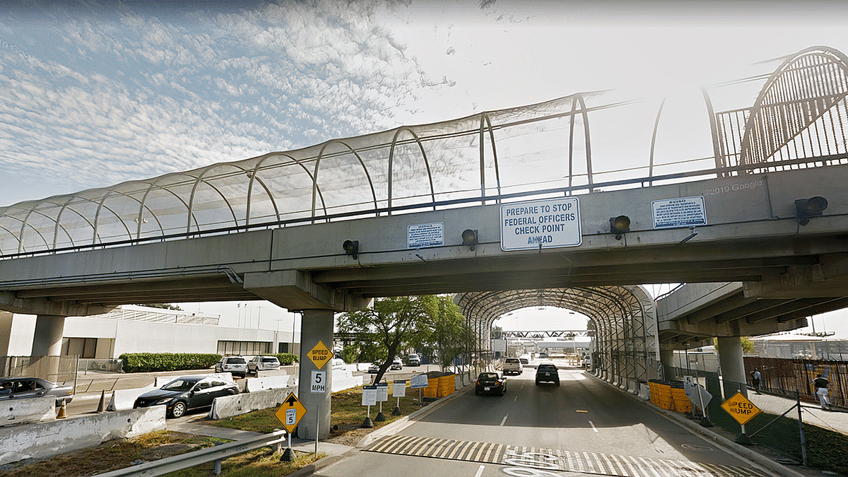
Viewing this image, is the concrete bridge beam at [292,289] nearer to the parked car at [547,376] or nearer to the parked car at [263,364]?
the parked car at [547,376]

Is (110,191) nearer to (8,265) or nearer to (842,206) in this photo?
(8,265)

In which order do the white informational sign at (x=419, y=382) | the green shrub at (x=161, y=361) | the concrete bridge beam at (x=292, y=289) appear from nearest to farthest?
the concrete bridge beam at (x=292, y=289) → the white informational sign at (x=419, y=382) → the green shrub at (x=161, y=361)

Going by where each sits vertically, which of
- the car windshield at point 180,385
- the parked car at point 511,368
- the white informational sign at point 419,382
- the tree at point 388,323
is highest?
the tree at point 388,323

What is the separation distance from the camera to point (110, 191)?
18.6 metres

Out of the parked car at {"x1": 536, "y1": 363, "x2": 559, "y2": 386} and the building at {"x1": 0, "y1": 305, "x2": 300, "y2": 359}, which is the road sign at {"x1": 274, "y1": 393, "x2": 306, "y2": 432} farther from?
the building at {"x1": 0, "y1": 305, "x2": 300, "y2": 359}

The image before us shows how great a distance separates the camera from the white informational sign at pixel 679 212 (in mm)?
10578

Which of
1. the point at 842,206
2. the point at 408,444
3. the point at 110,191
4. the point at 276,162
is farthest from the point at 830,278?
the point at 110,191

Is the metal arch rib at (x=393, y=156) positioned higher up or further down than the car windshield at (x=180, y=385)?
higher up

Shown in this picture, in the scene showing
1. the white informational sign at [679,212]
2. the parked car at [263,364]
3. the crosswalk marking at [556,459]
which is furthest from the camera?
the parked car at [263,364]

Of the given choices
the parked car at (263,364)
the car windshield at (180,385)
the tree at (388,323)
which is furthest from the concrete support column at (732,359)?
the parked car at (263,364)

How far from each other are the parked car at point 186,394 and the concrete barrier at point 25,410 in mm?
2945

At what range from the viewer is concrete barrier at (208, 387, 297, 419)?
58.4 feet

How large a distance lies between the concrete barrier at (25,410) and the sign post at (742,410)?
21.9 meters

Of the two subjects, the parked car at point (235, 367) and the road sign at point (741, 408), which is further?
the parked car at point (235, 367)
